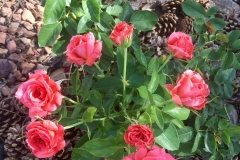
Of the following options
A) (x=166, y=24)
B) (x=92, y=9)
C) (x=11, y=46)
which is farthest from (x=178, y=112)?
(x=11, y=46)

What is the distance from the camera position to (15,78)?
5.67 feet

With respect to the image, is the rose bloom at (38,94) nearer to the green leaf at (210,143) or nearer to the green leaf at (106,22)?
the green leaf at (106,22)

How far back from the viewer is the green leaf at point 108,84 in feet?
4.09

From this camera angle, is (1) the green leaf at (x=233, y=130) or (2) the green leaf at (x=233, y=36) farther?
(2) the green leaf at (x=233, y=36)

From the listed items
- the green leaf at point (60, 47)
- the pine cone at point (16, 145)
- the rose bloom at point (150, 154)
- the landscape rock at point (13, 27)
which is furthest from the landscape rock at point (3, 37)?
the rose bloom at point (150, 154)

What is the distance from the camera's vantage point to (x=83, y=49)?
1114mm

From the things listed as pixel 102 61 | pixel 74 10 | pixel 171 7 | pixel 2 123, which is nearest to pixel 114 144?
pixel 102 61

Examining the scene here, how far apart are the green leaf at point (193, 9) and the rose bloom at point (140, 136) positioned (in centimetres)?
59

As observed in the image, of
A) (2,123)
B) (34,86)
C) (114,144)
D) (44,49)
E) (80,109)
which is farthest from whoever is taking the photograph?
(44,49)

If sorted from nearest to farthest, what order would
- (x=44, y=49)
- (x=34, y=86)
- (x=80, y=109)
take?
(x=34, y=86) < (x=80, y=109) < (x=44, y=49)

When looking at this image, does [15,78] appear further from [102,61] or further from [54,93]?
[54,93]

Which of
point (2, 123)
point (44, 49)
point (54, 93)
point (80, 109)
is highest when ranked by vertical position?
point (54, 93)

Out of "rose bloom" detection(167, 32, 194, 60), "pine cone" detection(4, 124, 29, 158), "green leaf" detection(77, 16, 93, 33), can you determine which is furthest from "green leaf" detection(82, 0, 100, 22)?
"pine cone" detection(4, 124, 29, 158)

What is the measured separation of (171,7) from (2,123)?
33.0 inches
